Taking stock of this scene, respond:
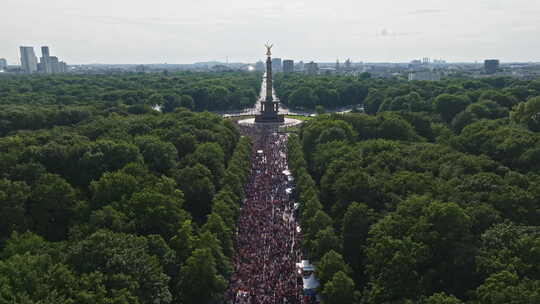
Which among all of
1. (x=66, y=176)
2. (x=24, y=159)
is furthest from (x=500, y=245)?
(x=24, y=159)

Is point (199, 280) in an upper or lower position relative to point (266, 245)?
upper

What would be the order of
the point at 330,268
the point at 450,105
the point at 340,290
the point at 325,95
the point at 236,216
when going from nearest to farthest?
1. the point at 340,290
2. the point at 330,268
3. the point at 236,216
4. the point at 450,105
5. the point at 325,95

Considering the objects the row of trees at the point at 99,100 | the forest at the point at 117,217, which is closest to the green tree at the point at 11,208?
the forest at the point at 117,217

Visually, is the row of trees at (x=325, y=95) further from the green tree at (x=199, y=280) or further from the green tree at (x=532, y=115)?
the green tree at (x=199, y=280)

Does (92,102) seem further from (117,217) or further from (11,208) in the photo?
(117,217)

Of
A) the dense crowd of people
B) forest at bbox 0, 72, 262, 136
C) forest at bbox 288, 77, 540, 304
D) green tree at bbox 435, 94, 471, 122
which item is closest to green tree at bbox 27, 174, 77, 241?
the dense crowd of people

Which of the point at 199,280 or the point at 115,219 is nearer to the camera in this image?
the point at 199,280

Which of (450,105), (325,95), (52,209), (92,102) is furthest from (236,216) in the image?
(325,95)
